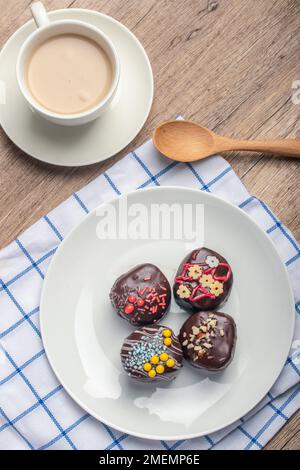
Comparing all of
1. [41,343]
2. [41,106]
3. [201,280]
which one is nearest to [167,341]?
[201,280]

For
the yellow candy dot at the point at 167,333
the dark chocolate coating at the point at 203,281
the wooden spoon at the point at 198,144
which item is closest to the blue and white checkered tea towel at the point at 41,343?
the wooden spoon at the point at 198,144

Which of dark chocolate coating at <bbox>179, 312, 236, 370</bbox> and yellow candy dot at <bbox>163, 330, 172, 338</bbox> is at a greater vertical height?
yellow candy dot at <bbox>163, 330, 172, 338</bbox>

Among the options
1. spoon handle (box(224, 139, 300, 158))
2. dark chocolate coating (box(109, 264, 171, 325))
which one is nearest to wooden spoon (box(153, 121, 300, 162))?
spoon handle (box(224, 139, 300, 158))

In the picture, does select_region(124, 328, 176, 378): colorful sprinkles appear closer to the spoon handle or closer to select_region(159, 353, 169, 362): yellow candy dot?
select_region(159, 353, 169, 362): yellow candy dot

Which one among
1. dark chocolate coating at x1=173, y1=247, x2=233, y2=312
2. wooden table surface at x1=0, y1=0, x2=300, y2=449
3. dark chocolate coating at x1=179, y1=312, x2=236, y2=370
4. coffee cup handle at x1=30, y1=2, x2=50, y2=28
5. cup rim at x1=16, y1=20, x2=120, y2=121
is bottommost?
dark chocolate coating at x1=179, y1=312, x2=236, y2=370

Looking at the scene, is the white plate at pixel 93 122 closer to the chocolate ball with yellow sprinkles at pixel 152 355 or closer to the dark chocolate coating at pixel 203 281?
the dark chocolate coating at pixel 203 281

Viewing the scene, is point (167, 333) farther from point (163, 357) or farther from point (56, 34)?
point (56, 34)
